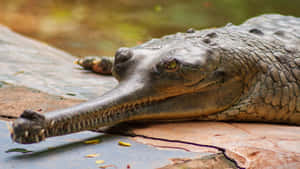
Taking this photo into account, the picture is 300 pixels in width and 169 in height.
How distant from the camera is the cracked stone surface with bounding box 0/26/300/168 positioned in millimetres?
2467

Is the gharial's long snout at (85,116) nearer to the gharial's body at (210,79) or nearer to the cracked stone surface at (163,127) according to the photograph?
the gharial's body at (210,79)

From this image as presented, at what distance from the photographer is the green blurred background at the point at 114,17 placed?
35.3 feet

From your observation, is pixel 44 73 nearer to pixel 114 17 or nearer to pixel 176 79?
pixel 176 79

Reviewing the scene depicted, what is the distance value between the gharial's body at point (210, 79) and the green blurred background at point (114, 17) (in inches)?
239

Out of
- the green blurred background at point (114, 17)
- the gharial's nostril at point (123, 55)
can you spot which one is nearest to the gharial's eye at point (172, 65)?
the gharial's nostril at point (123, 55)

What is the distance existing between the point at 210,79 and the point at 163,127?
22.6 inches

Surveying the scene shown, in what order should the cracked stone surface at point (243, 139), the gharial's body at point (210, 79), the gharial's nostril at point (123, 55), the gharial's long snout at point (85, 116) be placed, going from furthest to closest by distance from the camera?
the gharial's nostril at point (123, 55) < the gharial's body at point (210, 79) < the cracked stone surface at point (243, 139) < the gharial's long snout at point (85, 116)

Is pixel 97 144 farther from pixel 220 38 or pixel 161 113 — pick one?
pixel 220 38

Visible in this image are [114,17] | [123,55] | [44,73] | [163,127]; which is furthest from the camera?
[114,17]

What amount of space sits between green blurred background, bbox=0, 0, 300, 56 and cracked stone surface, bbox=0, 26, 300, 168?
14.6 feet

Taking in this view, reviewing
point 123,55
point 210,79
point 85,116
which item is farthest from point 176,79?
point 85,116

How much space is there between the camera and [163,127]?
305 centimetres

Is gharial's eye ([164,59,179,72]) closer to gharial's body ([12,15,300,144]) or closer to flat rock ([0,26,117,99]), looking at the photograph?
gharial's body ([12,15,300,144])

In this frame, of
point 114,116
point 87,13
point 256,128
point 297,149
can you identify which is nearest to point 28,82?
point 114,116
